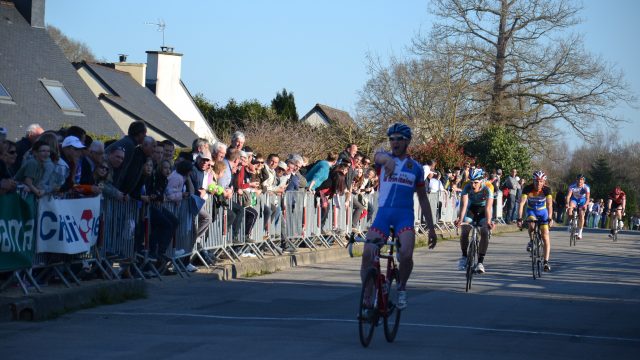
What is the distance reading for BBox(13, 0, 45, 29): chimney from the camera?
44969 millimetres

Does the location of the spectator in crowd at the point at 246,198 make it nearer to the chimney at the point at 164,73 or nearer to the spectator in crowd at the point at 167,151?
the spectator in crowd at the point at 167,151

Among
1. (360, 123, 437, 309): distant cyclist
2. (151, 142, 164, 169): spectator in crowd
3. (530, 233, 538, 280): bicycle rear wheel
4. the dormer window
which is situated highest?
the dormer window

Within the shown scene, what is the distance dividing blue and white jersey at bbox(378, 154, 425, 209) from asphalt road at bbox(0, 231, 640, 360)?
1339 mm

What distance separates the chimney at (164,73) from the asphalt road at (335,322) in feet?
143

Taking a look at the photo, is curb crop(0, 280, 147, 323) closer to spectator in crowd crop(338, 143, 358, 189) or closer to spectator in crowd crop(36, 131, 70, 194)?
spectator in crowd crop(36, 131, 70, 194)

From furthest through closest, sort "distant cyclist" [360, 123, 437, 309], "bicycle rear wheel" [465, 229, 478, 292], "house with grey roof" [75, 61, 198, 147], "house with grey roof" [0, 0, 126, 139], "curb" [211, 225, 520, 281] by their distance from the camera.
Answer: "house with grey roof" [75, 61, 198, 147], "house with grey roof" [0, 0, 126, 139], "curb" [211, 225, 520, 281], "bicycle rear wheel" [465, 229, 478, 292], "distant cyclist" [360, 123, 437, 309]

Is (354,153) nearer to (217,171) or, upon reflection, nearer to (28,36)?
(217,171)

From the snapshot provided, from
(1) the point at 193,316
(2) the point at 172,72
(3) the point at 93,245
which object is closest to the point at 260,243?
(3) the point at 93,245

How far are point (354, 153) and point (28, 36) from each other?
24500mm

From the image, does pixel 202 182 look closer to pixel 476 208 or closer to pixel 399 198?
pixel 476 208

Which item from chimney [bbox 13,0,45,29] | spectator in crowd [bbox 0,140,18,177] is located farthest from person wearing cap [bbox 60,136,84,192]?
Answer: chimney [bbox 13,0,45,29]

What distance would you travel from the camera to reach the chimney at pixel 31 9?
45.0 metres

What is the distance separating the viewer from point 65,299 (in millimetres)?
12164

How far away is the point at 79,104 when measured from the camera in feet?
146
